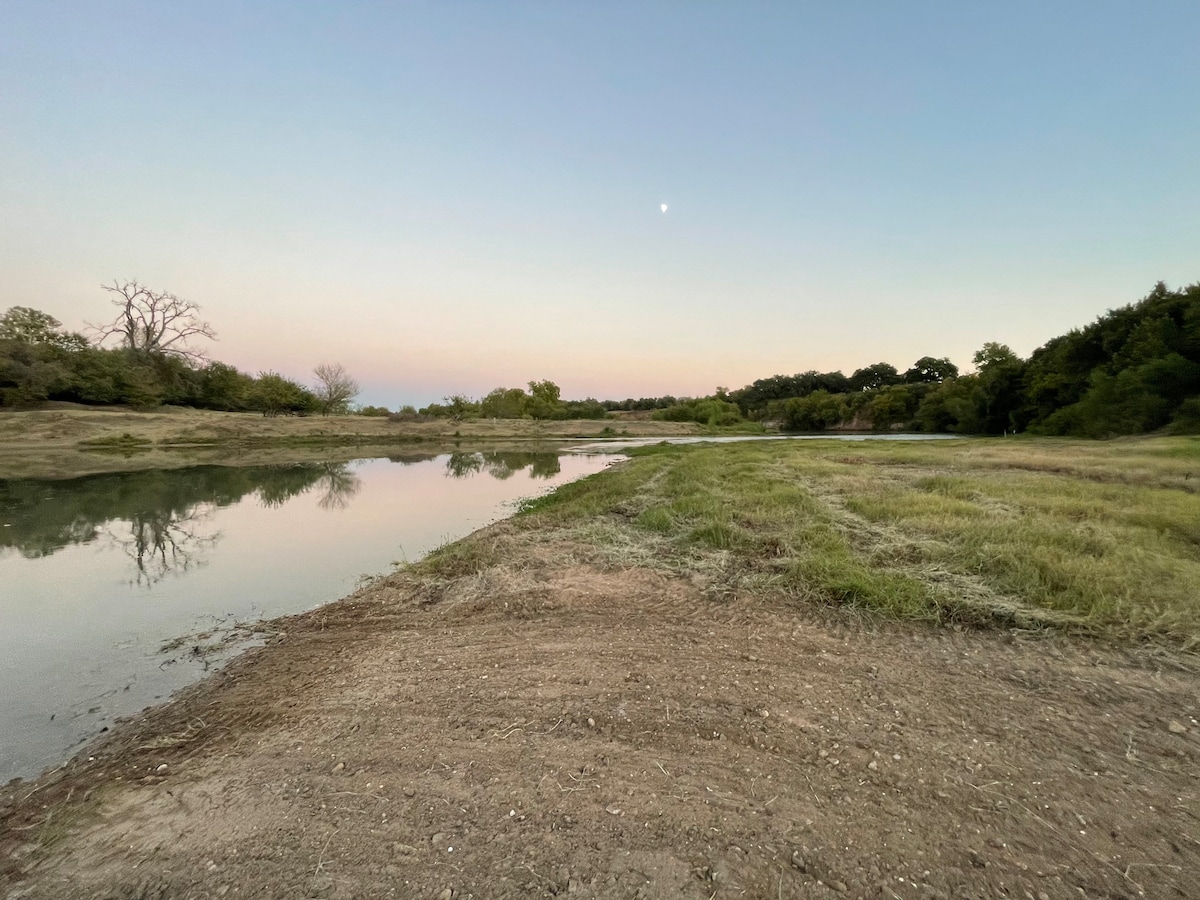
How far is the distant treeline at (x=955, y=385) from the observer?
2778 centimetres

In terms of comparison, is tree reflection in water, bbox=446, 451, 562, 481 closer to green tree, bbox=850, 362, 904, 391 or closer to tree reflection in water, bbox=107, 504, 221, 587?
tree reflection in water, bbox=107, 504, 221, 587

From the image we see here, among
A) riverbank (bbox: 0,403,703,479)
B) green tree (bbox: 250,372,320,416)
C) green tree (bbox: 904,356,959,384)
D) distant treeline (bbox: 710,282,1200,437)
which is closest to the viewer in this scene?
riverbank (bbox: 0,403,703,479)

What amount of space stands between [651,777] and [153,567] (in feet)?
31.4

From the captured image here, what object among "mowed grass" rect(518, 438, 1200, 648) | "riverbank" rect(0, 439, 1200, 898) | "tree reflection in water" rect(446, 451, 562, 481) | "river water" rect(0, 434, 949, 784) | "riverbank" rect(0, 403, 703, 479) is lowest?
"tree reflection in water" rect(446, 451, 562, 481)

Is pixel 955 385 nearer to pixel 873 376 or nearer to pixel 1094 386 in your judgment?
pixel 1094 386

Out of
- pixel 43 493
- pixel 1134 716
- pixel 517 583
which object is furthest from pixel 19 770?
pixel 43 493

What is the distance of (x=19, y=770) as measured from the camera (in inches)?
128

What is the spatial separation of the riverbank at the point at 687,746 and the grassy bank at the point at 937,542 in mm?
71

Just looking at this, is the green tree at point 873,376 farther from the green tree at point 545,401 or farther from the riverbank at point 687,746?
the riverbank at point 687,746

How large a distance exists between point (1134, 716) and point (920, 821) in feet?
7.41

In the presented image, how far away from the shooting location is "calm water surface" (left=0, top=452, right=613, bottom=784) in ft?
14.3

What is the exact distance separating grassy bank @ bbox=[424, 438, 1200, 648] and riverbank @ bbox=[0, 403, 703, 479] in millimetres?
25335

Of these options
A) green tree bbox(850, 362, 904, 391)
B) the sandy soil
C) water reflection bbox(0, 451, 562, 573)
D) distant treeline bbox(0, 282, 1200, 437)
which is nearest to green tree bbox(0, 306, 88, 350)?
distant treeline bbox(0, 282, 1200, 437)

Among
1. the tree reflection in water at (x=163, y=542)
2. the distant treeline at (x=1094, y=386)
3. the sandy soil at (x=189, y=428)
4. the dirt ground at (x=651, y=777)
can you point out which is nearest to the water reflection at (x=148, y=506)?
the tree reflection in water at (x=163, y=542)
